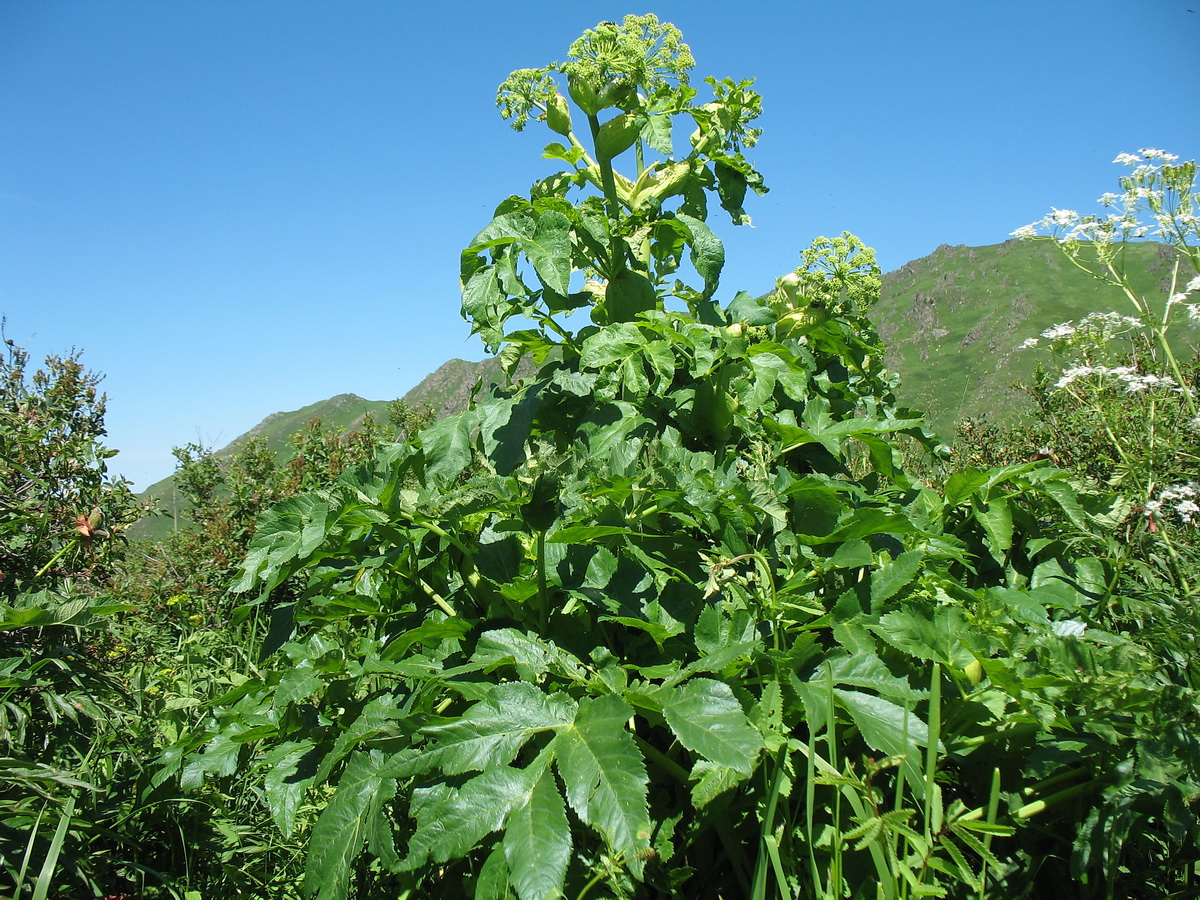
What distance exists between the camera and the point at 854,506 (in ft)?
5.41

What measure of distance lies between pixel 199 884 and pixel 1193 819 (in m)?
1.90

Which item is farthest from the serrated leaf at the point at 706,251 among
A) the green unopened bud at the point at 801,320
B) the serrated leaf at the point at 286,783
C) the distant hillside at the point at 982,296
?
the distant hillside at the point at 982,296

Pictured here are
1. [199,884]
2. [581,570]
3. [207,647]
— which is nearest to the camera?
[581,570]

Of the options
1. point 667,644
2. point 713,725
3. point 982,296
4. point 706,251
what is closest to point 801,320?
point 706,251

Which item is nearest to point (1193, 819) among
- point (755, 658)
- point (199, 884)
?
point (755, 658)

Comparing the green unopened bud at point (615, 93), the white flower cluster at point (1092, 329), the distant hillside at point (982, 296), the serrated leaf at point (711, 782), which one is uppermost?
the distant hillside at point (982, 296)

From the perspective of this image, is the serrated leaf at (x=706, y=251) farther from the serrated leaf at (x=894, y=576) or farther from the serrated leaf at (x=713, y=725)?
the serrated leaf at (x=713, y=725)

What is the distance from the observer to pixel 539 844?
978 mm

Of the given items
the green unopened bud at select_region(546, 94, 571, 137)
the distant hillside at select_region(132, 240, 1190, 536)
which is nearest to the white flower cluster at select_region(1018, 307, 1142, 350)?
the green unopened bud at select_region(546, 94, 571, 137)

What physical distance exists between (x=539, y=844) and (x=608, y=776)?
4.7 inches

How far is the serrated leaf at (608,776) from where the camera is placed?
969 mm

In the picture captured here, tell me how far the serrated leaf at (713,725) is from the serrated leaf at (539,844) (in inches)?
7.6

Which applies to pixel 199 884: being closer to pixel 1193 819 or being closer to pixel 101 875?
pixel 101 875

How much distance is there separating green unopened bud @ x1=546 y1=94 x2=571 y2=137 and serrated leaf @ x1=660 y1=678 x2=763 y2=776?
4.98 ft
